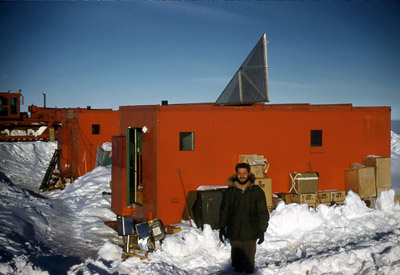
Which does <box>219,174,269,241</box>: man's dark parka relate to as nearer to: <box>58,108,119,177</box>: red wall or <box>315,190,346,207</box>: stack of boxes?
<box>315,190,346,207</box>: stack of boxes

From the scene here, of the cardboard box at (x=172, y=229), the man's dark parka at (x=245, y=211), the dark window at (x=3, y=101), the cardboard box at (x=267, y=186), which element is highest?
the dark window at (x=3, y=101)

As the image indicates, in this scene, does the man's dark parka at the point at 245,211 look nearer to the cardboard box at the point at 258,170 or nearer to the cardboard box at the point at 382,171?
the cardboard box at the point at 258,170

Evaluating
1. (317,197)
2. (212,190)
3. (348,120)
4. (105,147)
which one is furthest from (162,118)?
(105,147)

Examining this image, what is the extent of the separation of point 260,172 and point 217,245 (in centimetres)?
319

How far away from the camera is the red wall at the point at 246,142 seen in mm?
10625

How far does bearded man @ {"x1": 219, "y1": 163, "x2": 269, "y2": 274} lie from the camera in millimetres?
5383

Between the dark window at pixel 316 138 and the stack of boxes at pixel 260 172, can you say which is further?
the dark window at pixel 316 138

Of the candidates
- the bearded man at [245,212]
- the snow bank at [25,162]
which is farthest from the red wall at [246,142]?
the snow bank at [25,162]

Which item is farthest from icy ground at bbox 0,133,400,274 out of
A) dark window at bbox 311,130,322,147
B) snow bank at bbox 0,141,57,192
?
snow bank at bbox 0,141,57,192

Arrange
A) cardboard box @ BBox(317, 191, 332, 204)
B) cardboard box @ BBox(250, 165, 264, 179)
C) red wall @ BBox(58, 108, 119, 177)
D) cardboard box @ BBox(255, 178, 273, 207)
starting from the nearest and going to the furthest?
cardboard box @ BBox(255, 178, 273, 207) < cardboard box @ BBox(250, 165, 264, 179) < cardboard box @ BBox(317, 191, 332, 204) < red wall @ BBox(58, 108, 119, 177)

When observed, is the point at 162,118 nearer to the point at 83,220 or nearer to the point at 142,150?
the point at 142,150

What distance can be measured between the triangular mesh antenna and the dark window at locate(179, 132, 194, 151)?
4.58 ft

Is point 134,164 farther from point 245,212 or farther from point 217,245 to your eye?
point 245,212

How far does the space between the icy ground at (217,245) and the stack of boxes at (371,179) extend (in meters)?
0.75
